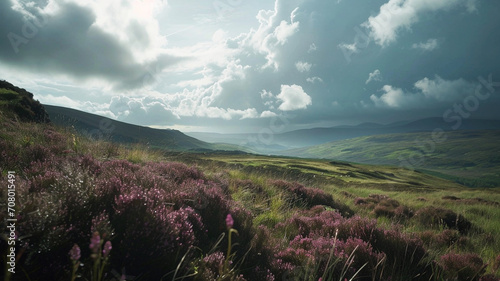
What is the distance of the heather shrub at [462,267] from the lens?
4.01m

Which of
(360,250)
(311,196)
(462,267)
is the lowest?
(311,196)

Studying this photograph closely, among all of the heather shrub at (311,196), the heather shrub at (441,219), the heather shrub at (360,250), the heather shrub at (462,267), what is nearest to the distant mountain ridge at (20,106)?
the heather shrub at (311,196)

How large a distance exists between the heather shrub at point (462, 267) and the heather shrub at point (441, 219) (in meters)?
6.31

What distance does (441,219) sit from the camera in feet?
33.2

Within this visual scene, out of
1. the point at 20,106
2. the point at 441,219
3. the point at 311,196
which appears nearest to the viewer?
the point at 441,219

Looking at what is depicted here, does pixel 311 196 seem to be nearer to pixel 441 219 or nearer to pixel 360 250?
pixel 441 219

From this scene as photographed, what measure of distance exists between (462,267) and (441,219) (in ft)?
24.0

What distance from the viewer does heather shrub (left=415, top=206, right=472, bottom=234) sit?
10102 mm

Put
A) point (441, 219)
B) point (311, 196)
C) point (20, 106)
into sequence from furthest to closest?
point (20, 106)
point (311, 196)
point (441, 219)

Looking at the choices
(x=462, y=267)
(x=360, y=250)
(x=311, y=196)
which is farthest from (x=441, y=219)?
(x=360, y=250)

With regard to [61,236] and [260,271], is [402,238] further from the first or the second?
[61,236]

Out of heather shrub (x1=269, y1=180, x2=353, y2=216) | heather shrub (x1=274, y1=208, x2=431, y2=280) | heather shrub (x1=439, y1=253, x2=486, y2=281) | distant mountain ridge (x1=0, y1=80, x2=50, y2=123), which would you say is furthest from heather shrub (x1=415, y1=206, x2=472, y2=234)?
distant mountain ridge (x1=0, y1=80, x2=50, y2=123)

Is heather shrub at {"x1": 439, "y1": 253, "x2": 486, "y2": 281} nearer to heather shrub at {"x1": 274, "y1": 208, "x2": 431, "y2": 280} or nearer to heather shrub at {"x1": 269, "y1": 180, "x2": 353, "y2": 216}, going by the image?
heather shrub at {"x1": 274, "y1": 208, "x2": 431, "y2": 280}

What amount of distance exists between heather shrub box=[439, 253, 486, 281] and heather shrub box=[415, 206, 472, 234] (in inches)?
248
